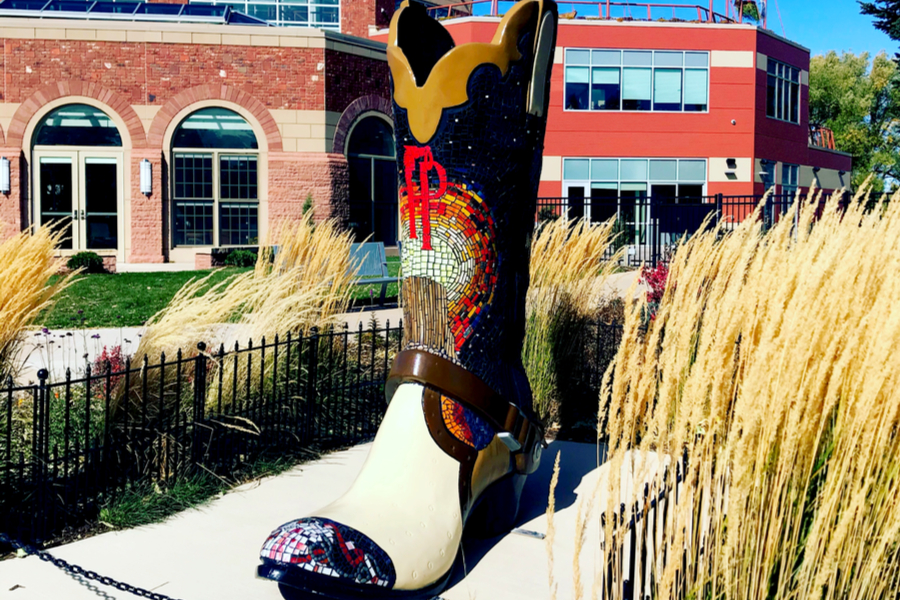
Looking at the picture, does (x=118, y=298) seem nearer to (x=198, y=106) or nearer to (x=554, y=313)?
(x=554, y=313)

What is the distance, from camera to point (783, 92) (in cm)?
3281

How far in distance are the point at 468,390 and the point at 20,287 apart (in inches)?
77.0

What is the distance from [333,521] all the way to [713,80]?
29801mm

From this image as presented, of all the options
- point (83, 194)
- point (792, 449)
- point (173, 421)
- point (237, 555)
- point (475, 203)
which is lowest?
point (237, 555)

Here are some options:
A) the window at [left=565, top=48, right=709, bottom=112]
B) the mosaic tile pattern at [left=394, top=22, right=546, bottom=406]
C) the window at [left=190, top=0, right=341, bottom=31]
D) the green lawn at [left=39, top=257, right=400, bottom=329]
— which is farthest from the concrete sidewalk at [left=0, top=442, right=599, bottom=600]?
the window at [left=190, top=0, right=341, bottom=31]

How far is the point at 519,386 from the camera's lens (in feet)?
13.9

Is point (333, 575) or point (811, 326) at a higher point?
point (811, 326)

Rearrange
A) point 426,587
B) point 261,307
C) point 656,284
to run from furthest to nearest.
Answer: point 656,284
point 261,307
point 426,587

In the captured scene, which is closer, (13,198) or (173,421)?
(173,421)

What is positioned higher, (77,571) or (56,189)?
(56,189)

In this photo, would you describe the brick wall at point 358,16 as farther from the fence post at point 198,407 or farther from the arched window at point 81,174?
the fence post at point 198,407

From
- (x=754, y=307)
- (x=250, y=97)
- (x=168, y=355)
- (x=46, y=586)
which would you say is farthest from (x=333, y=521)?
(x=250, y=97)

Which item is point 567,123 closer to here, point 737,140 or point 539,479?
point 737,140

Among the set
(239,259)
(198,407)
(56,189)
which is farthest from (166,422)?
(56,189)
